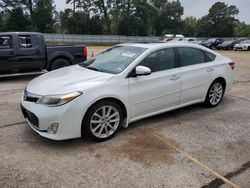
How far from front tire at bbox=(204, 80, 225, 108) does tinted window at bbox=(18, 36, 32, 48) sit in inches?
240

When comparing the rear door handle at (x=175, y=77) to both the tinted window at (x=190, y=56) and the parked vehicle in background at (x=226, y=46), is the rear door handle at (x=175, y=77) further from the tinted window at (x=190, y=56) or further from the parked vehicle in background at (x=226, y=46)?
the parked vehicle in background at (x=226, y=46)

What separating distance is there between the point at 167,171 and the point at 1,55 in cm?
700

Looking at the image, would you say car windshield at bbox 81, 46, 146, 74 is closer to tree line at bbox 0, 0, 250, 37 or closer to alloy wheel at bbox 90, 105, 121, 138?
alloy wheel at bbox 90, 105, 121, 138

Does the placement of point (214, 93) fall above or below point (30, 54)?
below

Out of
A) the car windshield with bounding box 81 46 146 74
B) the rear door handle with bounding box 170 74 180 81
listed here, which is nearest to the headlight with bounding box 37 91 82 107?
the car windshield with bounding box 81 46 146 74

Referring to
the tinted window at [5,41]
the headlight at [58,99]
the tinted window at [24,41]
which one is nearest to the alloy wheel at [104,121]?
the headlight at [58,99]

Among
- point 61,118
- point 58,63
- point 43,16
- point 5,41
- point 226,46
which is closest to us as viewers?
point 61,118

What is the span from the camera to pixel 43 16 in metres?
53.6

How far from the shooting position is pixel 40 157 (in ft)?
11.0

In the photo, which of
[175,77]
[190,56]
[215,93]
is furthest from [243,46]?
[175,77]

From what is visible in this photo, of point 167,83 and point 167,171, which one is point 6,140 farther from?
point 167,83

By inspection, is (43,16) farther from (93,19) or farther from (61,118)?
(61,118)

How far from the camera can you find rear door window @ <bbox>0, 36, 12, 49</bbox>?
8.13 metres

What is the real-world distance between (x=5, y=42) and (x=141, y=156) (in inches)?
266
